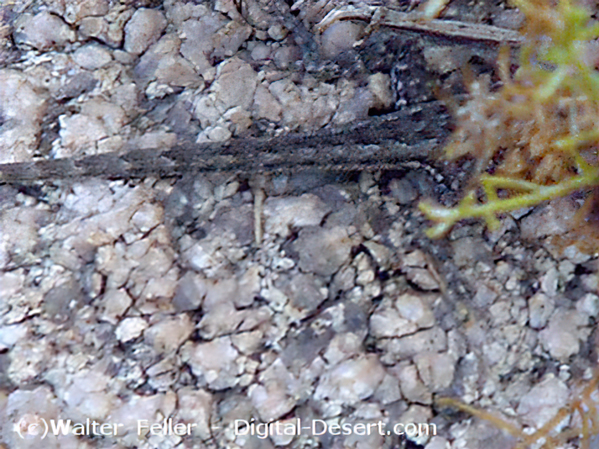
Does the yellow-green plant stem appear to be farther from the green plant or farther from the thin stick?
the thin stick

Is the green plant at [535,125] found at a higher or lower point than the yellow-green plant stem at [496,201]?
higher

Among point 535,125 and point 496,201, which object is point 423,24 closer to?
point 535,125

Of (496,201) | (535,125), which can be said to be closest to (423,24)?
(535,125)

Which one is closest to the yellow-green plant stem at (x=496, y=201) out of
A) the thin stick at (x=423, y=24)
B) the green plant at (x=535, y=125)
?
the green plant at (x=535, y=125)

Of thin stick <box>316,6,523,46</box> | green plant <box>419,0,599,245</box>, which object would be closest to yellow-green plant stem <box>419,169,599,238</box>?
green plant <box>419,0,599,245</box>

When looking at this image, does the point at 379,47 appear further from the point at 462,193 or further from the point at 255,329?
the point at 255,329

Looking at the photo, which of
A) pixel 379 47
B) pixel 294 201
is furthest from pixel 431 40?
pixel 294 201

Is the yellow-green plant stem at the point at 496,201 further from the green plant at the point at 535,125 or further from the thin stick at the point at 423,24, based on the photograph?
the thin stick at the point at 423,24
